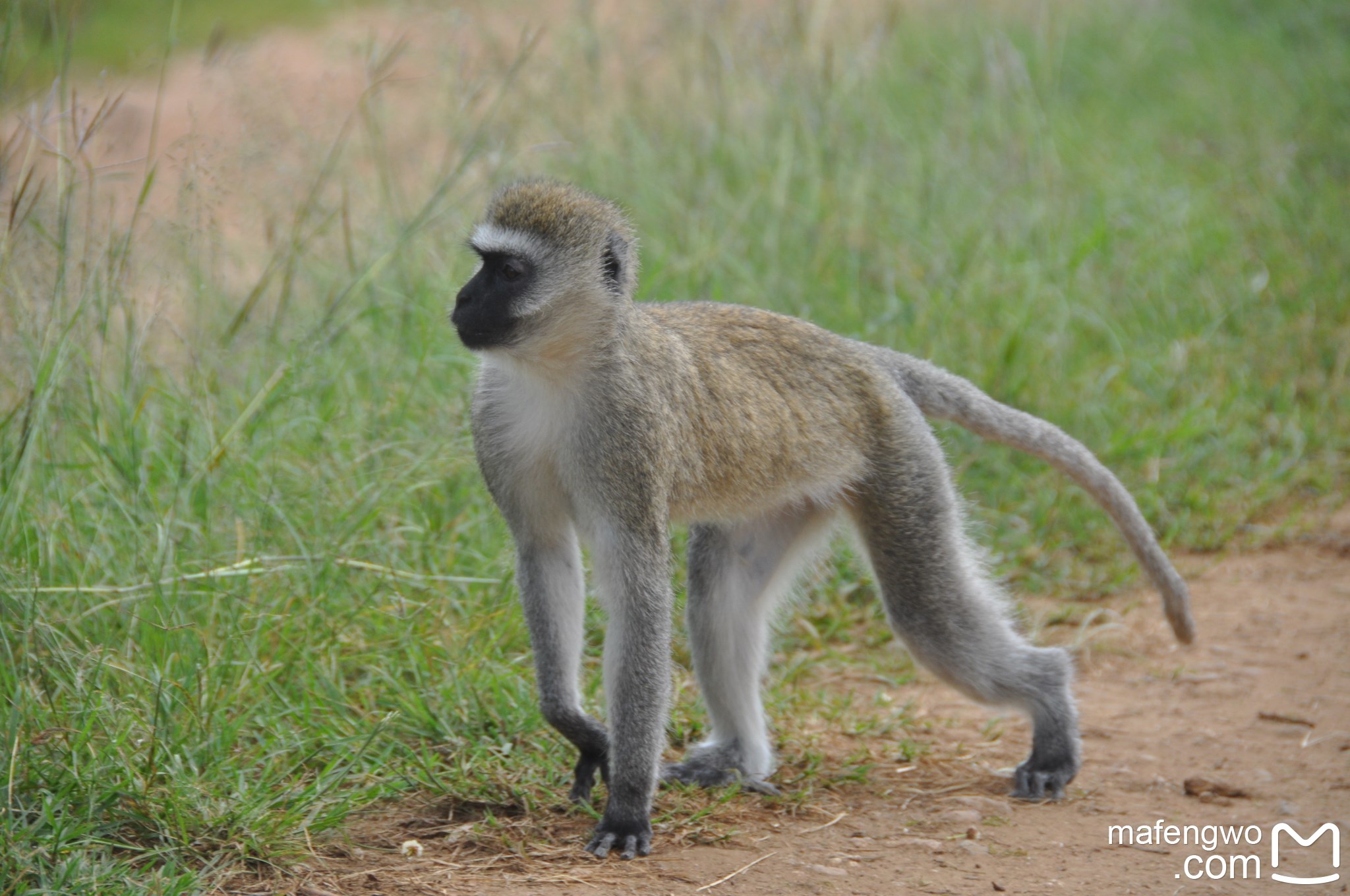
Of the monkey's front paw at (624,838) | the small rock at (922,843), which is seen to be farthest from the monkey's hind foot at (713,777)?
the monkey's front paw at (624,838)

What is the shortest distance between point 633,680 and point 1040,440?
1721 millimetres

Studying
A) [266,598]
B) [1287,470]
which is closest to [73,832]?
[266,598]

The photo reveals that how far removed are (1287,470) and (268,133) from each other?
485 cm

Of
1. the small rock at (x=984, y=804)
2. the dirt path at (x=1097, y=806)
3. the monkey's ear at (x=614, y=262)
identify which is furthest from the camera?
the small rock at (x=984, y=804)

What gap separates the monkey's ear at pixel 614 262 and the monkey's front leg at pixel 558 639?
708 mm

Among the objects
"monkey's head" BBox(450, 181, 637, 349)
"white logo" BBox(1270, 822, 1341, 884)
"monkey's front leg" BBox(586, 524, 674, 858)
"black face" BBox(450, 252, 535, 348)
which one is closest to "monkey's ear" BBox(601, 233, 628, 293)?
"monkey's head" BBox(450, 181, 637, 349)

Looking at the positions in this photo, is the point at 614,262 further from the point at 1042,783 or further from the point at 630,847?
the point at 1042,783

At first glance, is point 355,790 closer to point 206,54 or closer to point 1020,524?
point 206,54

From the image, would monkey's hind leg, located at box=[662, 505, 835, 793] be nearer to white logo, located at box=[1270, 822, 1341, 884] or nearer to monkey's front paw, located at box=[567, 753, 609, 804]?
monkey's front paw, located at box=[567, 753, 609, 804]

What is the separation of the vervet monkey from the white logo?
2.02ft

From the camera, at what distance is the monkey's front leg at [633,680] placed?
11.6ft

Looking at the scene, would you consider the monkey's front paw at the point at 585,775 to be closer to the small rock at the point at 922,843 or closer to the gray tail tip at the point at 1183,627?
the small rock at the point at 922,843

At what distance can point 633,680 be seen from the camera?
11.6 ft

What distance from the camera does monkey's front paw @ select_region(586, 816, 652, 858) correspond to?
3.49m
